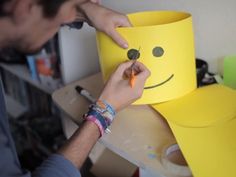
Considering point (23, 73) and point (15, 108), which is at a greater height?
point (23, 73)

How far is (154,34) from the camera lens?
0.80 meters

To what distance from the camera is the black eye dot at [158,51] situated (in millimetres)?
811

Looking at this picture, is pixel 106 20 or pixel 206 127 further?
pixel 106 20

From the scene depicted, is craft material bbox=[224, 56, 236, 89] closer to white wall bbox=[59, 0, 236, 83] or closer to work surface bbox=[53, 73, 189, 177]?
white wall bbox=[59, 0, 236, 83]

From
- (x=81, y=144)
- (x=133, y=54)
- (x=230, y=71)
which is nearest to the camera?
(x=81, y=144)

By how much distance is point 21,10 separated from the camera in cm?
53

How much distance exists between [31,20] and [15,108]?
138 centimetres

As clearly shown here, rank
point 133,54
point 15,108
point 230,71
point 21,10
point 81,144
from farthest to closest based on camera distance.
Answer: point 15,108
point 230,71
point 133,54
point 81,144
point 21,10

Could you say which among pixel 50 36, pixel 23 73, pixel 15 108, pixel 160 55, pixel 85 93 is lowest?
pixel 15 108

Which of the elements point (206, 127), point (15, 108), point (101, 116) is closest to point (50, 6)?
point (101, 116)

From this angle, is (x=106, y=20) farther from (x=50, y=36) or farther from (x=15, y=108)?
(x=15, y=108)

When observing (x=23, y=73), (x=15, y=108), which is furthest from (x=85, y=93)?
(x=15, y=108)

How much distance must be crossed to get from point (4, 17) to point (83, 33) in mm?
688

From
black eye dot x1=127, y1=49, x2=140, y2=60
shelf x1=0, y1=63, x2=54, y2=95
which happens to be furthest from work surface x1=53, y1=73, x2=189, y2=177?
shelf x1=0, y1=63, x2=54, y2=95
